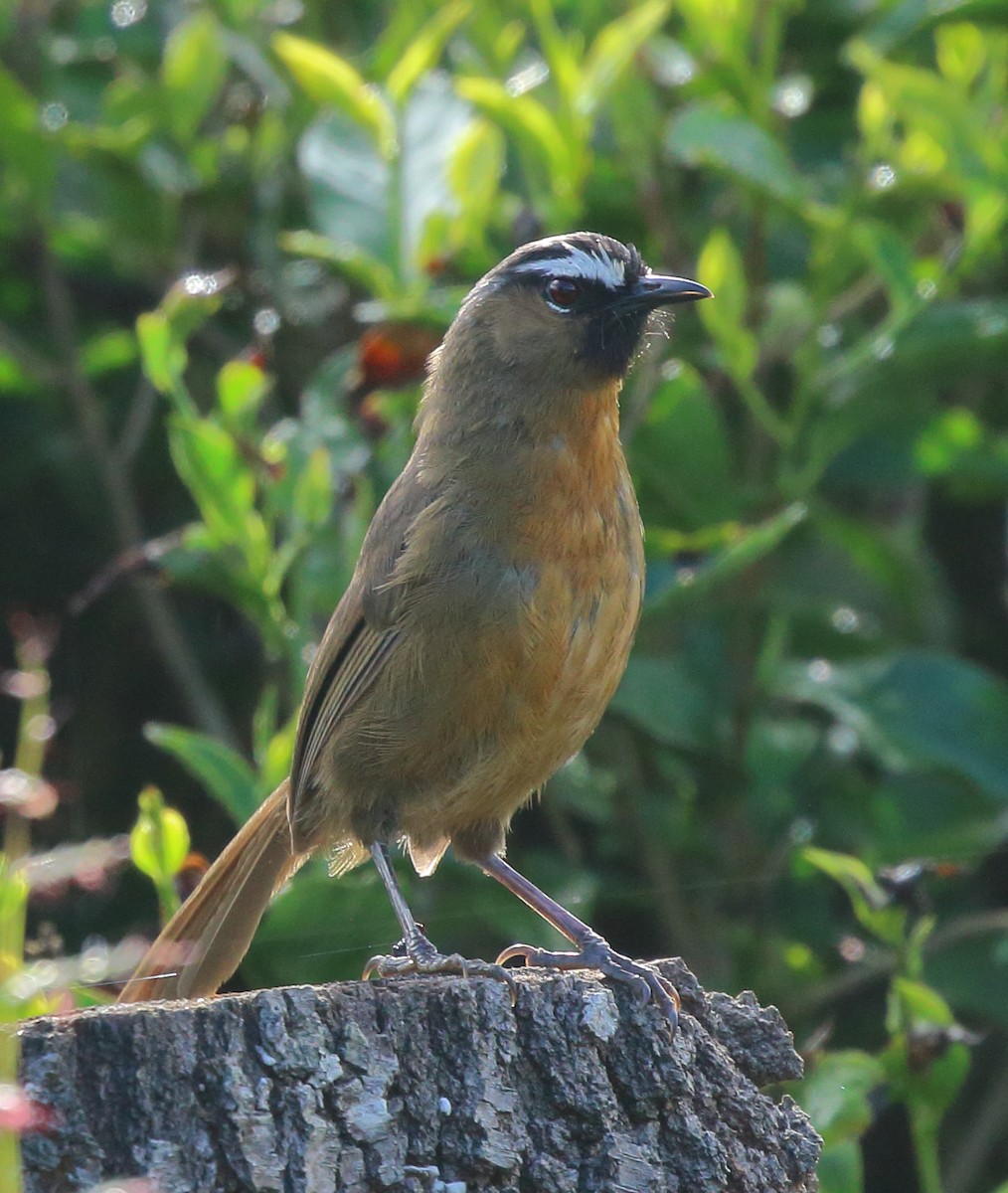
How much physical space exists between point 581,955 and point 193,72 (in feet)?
10.5

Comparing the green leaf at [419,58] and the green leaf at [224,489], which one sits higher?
the green leaf at [419,58]

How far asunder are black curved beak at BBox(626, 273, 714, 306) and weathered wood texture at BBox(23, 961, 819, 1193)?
5.96 feet

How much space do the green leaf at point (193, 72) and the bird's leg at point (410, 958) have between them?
2619mm

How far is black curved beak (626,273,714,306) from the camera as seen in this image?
424 cm

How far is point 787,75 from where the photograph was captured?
19.8ft

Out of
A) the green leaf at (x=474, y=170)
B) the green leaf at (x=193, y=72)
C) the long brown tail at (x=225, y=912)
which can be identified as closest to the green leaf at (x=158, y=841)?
the long brown tail at (x=225, y=912)

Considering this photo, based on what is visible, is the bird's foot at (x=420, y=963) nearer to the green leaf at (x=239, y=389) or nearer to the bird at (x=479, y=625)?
the bird at (x=479, y=625)

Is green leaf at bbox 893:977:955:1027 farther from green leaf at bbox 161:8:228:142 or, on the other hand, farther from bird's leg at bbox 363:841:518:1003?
green leaf at bbox 161:8:228:142

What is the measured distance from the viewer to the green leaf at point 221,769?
427 centimetres

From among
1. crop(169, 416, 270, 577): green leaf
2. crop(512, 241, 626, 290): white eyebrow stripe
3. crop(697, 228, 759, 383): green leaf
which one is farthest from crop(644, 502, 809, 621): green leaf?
crop(169, 416, 270, 577): green leaf

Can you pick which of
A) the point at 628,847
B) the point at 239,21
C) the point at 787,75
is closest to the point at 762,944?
the point at 628,847

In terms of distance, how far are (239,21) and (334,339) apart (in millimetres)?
1074

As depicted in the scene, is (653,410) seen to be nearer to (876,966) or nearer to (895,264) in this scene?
(895,264)

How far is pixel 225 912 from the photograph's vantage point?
4090mm
